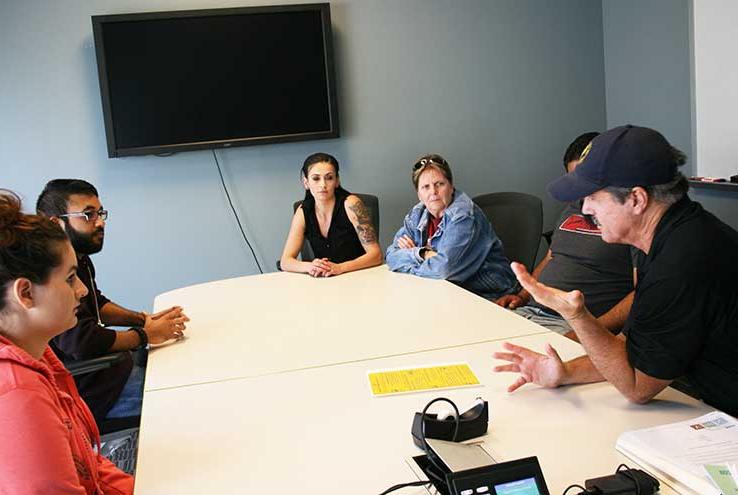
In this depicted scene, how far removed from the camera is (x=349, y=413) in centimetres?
171

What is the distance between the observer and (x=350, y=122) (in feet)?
15.3

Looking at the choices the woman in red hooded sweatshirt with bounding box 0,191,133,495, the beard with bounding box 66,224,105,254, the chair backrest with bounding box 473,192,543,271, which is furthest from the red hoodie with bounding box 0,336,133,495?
the chair backrest with bounding box 473,192,543,271

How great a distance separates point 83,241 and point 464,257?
1610 mm

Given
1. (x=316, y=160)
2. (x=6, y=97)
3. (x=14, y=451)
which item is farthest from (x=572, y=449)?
(x=6, y=97)

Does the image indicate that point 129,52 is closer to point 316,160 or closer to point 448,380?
point 316,160

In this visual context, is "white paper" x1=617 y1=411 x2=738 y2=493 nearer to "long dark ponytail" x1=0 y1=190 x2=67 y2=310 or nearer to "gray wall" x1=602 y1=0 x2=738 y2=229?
"long dark ponytail" x1=0 y1=190 x2=67 y2=310

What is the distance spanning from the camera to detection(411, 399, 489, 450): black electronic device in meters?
1.46

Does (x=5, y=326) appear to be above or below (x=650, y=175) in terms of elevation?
below

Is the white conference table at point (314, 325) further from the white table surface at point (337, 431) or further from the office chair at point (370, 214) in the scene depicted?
the office chair at point (370, 214)

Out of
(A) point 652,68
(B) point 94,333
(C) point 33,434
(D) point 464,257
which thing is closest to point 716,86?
(A) point 652,68

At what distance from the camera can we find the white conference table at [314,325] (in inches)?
84.8

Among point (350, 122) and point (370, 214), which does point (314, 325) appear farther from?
point (350, 122)

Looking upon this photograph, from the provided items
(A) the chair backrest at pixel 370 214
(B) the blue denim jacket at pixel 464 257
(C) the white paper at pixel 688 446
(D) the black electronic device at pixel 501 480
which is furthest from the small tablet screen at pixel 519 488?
(A) the chair backrest at pixel 370 214

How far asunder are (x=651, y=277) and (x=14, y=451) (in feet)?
4.37
